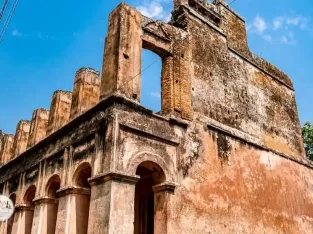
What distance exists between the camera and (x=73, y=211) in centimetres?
780

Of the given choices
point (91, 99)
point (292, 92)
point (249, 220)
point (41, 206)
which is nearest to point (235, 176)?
point (249, 220)

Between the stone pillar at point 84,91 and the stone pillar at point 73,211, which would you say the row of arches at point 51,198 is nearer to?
the stone pillar at point 73,211

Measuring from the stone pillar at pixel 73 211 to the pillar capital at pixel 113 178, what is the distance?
3.65ft

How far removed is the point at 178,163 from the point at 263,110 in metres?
4.94

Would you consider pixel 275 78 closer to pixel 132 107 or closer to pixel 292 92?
pixel 292 92

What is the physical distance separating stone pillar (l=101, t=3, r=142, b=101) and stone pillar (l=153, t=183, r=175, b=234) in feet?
6.66

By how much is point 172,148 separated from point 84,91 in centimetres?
305

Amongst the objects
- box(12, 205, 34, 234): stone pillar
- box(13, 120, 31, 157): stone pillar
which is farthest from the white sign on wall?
box(13, 120, 31, 157): stone pillar

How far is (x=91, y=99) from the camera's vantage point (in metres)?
9.52

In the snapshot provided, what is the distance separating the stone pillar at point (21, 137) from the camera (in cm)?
1265

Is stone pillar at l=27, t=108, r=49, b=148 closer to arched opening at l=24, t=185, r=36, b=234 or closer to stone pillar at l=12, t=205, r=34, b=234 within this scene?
arched opening at l=24, t=185, r=36, b=234

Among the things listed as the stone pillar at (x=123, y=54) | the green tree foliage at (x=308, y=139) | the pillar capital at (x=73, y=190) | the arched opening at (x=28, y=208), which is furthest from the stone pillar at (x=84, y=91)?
A: the green tree foliage at (x=308, y=139)

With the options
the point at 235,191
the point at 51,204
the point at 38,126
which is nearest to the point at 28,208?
the point at 51,204

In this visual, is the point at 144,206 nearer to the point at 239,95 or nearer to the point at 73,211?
the point at 73,211
